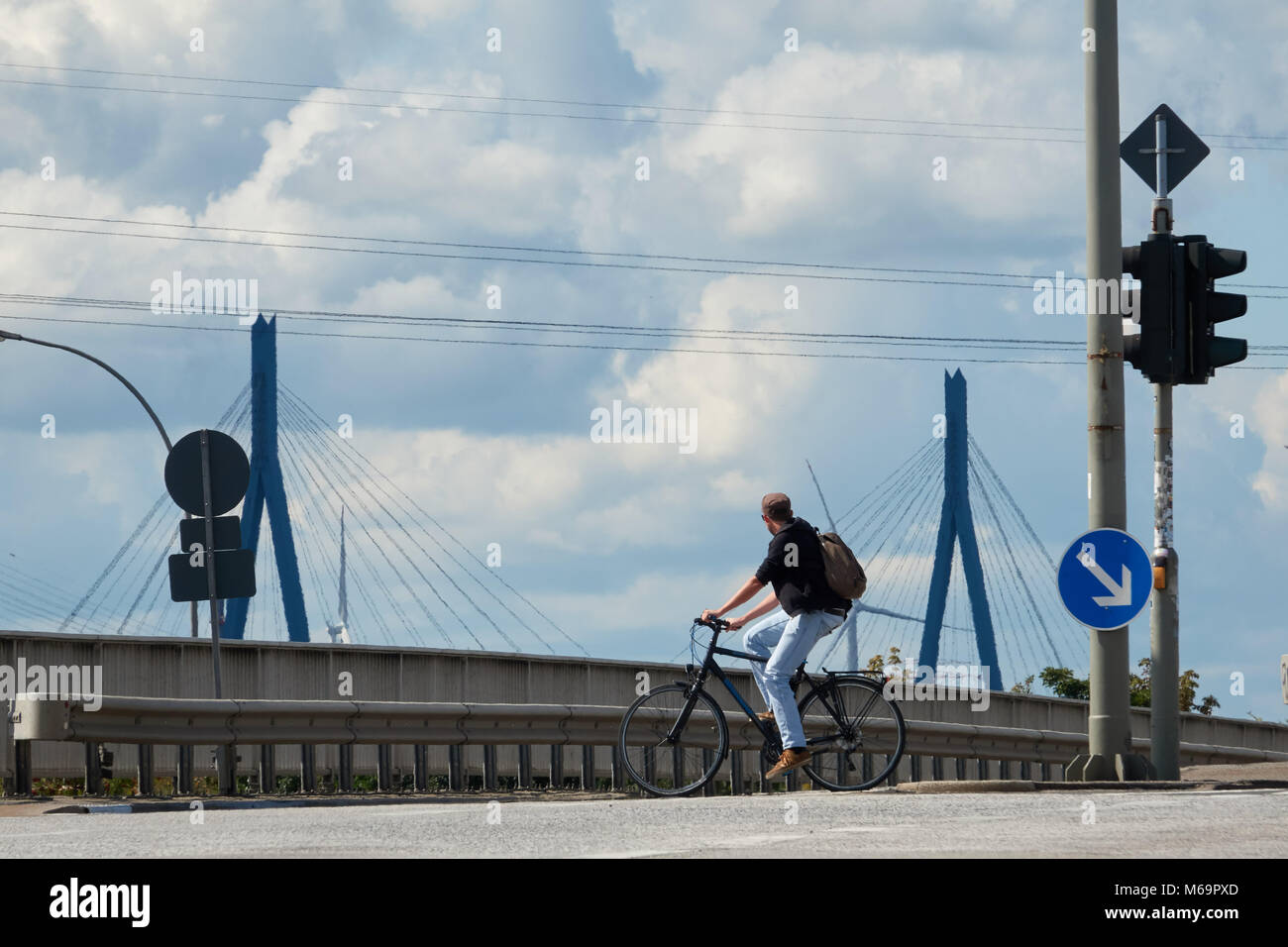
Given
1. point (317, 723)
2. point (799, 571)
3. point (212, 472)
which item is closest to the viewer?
point (799, 571)

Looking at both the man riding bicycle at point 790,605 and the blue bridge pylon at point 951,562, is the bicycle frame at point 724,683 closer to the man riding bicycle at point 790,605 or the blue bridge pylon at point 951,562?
the man riding bicycle at point 790,605

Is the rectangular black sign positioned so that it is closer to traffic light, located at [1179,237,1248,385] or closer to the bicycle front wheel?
the bicycle front wheel

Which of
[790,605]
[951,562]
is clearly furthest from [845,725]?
[951,562]

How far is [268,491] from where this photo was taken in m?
42.2

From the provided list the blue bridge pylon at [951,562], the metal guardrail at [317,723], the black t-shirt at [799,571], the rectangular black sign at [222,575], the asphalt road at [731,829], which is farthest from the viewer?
the blue bridge pylon at [951,562]

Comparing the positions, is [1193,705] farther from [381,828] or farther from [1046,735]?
[381,828]

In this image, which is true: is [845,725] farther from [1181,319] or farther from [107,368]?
[107,368]

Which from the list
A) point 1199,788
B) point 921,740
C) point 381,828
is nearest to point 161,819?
point 381,828

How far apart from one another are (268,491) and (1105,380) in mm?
30169

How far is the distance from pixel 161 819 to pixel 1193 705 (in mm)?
49975

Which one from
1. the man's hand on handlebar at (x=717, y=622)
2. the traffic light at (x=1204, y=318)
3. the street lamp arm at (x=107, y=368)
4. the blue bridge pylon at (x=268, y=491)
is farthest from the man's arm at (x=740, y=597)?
the blue bridge pylon at (x=268, y=491)

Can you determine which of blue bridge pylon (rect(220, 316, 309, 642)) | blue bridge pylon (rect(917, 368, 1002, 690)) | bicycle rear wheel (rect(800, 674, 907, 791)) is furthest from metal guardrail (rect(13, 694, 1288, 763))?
blue bridge pylon (rect(917, 368, 1002, 690))

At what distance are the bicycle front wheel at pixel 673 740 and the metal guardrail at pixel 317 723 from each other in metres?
0.10

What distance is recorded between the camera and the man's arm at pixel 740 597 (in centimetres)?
1270
